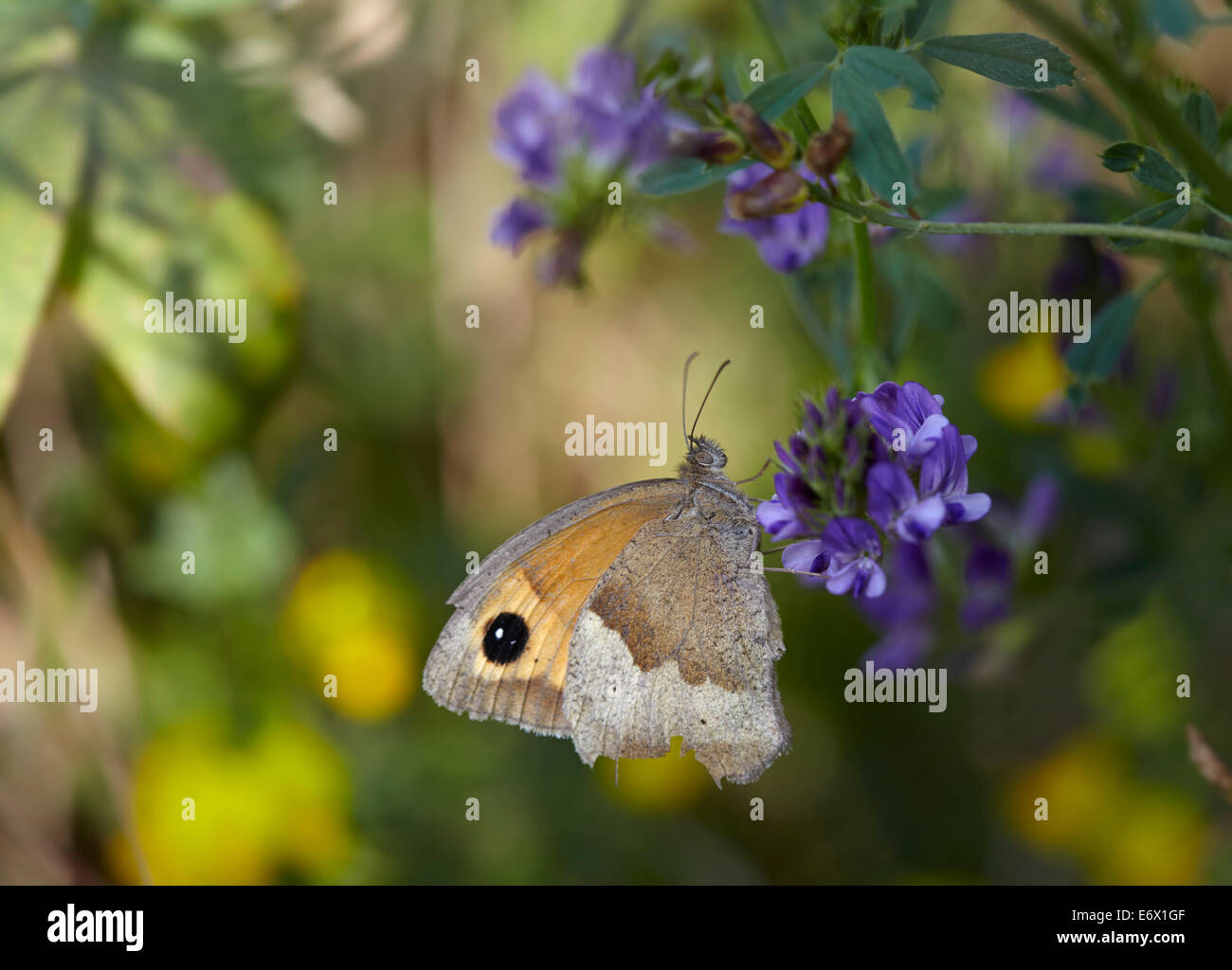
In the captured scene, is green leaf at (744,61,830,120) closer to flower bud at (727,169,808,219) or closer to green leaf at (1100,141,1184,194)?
flower bud at (727,169,808,219)

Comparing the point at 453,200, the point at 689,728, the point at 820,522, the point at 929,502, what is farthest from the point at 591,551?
the point at 453,200

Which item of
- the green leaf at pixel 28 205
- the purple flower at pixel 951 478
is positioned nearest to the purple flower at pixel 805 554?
the purple flower at pixel 951 478

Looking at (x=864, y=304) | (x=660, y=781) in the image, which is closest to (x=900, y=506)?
(x=864, y=304)

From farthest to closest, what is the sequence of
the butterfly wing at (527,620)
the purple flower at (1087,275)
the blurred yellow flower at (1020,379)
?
the blurred yellow flower at (1020,379) → the purple flower at (1087,275) → the butterfly wing at (527,620)

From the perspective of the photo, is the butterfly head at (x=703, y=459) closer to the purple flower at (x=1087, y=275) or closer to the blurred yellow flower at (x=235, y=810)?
the purple flower at (x=1087, y=275)

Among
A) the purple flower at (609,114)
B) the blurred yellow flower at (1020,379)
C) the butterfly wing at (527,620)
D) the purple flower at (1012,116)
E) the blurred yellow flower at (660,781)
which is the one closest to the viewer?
the butterfly wing at (527,620)
